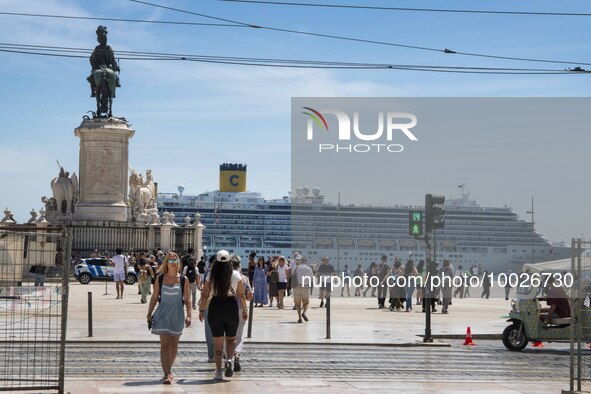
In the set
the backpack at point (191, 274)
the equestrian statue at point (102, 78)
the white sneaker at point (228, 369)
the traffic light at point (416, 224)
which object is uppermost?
the equestrian statue at point (102, 78)

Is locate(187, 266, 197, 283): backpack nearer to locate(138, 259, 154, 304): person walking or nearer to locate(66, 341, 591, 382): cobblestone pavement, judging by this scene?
locate(138, 259, 154, 304): person walking

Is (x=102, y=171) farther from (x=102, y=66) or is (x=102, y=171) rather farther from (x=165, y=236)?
(x=102, y=66)

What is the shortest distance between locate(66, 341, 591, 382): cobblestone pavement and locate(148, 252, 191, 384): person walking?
36.4 inches

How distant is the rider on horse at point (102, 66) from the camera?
2357 inches

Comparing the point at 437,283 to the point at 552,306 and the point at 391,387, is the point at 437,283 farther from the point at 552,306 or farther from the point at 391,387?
the point at 391,387

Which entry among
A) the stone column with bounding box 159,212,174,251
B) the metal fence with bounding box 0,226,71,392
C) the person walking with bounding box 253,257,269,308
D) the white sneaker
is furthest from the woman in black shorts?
the stone column with bounding box 159,212,174,251

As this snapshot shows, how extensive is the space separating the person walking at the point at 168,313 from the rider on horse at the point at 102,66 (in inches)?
1812

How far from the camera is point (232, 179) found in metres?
156

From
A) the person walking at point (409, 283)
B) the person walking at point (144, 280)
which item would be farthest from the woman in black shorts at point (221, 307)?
the person walking at point (409, 283)

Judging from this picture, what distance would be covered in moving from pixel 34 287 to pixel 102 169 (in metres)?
42.2

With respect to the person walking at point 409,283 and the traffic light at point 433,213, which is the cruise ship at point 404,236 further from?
the traffic light at point 433,213

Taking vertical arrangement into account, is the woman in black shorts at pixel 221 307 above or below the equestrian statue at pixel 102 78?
below

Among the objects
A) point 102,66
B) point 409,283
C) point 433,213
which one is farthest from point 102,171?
point 433,213

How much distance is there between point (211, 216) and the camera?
139000 millimetres
